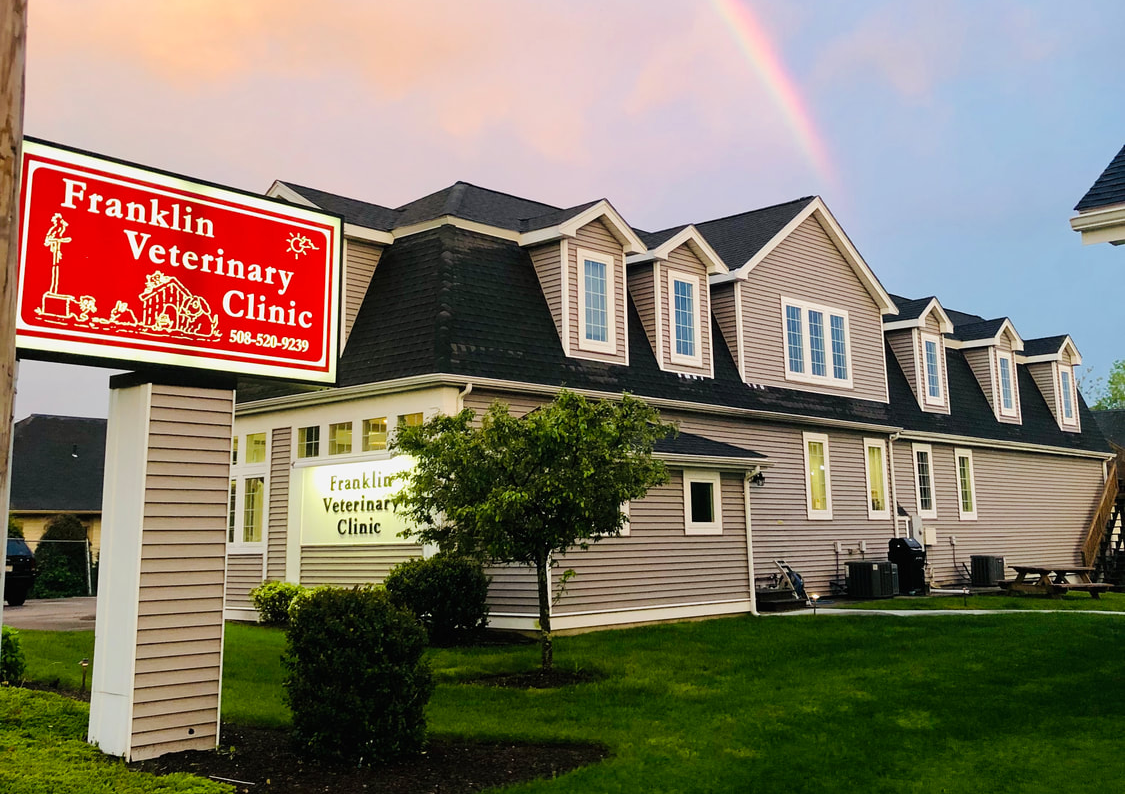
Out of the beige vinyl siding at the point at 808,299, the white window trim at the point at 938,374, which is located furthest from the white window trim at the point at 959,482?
the beige vinyl siding at the point at 808,299

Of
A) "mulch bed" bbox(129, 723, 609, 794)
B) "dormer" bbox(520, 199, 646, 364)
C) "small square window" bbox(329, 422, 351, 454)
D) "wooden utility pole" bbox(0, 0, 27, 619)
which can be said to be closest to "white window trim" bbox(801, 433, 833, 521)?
"dormer" bbox(520, 199, 646, 364)

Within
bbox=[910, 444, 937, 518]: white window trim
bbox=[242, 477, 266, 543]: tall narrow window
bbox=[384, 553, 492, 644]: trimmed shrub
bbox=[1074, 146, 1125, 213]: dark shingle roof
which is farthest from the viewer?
bbox=[910, 444, 937, 518]: white window trim

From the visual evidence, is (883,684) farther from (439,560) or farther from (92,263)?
(92,263)

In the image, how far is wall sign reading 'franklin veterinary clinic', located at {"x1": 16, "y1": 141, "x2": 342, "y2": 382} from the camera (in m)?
7.91

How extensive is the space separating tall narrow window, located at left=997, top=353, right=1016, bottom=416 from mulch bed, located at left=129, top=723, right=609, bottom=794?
2545 centimetres

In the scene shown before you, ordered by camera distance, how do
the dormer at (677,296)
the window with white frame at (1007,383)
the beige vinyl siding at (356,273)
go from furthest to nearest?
the window with white frame at (1007,383) < the dormer at (677,296) < the beige vinyl siding at (356,273)

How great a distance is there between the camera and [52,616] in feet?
62.3

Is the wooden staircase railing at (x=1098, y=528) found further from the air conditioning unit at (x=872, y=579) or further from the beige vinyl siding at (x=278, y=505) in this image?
the beige vinyl siding at (x=278, y=505)

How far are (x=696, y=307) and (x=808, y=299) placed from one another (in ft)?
13.9

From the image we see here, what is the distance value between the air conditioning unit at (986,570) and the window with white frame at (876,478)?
2.87 meters

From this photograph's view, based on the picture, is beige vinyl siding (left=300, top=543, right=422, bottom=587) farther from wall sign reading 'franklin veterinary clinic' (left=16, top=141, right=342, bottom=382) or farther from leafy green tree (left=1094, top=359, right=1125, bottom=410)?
leafy green tree (left=1094, top=359, right=1125, bottom=410)

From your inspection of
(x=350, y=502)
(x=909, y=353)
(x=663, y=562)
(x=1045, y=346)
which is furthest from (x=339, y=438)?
(x=1045, y=346)

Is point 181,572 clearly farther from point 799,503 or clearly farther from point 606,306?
point 799,503

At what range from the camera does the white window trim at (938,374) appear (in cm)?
2752
